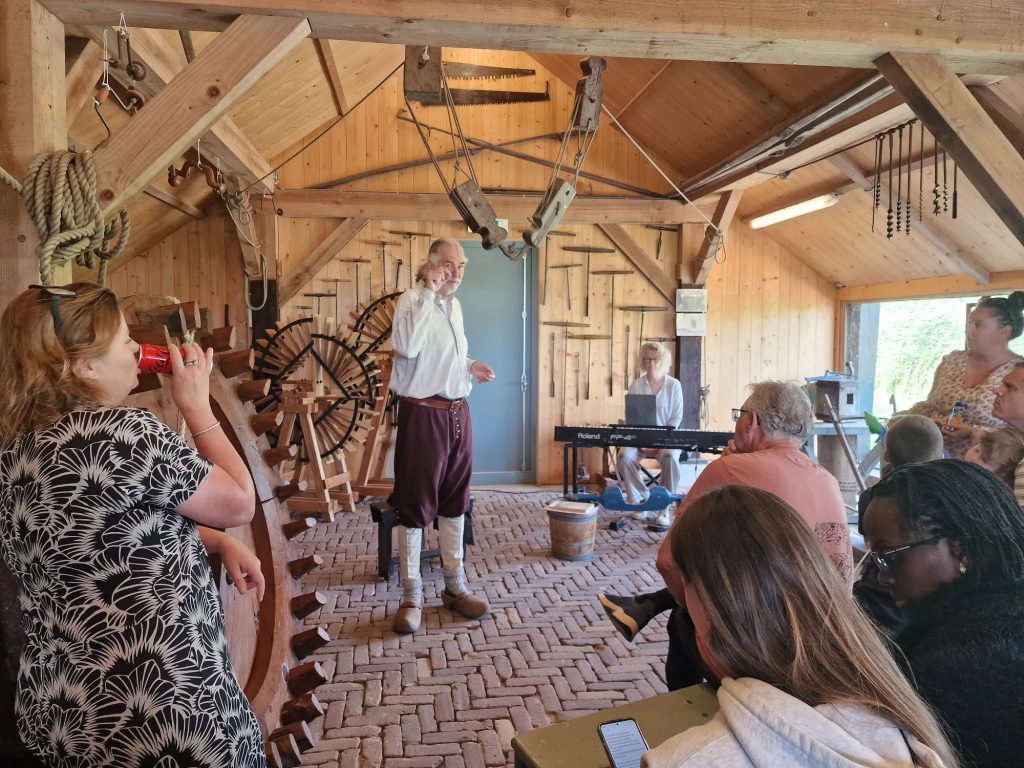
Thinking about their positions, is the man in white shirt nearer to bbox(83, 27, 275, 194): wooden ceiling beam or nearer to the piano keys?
bbox(83, 27, 275, 194): wooden ceiling beam

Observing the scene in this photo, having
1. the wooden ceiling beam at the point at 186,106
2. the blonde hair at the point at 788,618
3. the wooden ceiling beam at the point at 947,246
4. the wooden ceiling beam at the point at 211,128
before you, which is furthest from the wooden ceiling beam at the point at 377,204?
the blonde hair at the point at 788,618

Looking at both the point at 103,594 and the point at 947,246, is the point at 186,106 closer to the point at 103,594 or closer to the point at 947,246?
the point at 103,594

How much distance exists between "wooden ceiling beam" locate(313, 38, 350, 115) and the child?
4.11 m

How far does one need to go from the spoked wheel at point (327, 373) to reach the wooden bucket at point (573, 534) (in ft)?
7.35

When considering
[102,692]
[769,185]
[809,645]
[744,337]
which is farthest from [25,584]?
[744,337]

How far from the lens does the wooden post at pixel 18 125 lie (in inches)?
82.9

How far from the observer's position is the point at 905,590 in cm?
135

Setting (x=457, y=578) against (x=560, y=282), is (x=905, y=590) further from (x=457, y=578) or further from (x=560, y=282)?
(x=560, y=282)

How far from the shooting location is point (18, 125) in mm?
2109

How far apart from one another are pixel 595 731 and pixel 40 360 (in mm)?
1239

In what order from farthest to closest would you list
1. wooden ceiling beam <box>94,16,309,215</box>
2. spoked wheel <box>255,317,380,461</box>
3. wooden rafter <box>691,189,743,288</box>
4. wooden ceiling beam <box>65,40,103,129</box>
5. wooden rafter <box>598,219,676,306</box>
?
wooden rafter <box>598,219,676,306</box>, wooden rafter <box>691,189,743,288</box>, spoked wheel <box>255,317,380,461</box>, wooden ceiling beam <box>65,40,103,129</box>, wooden ceiling beam <box>94,16,309,215</box>

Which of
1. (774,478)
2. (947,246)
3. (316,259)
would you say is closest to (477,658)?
(774,478)

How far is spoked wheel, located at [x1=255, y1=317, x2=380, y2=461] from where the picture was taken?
5965mm

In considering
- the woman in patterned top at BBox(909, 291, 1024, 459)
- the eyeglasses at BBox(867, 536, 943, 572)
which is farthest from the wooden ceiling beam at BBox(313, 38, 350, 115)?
the eyeglasses at BBox(867, 536, 943, 572)
